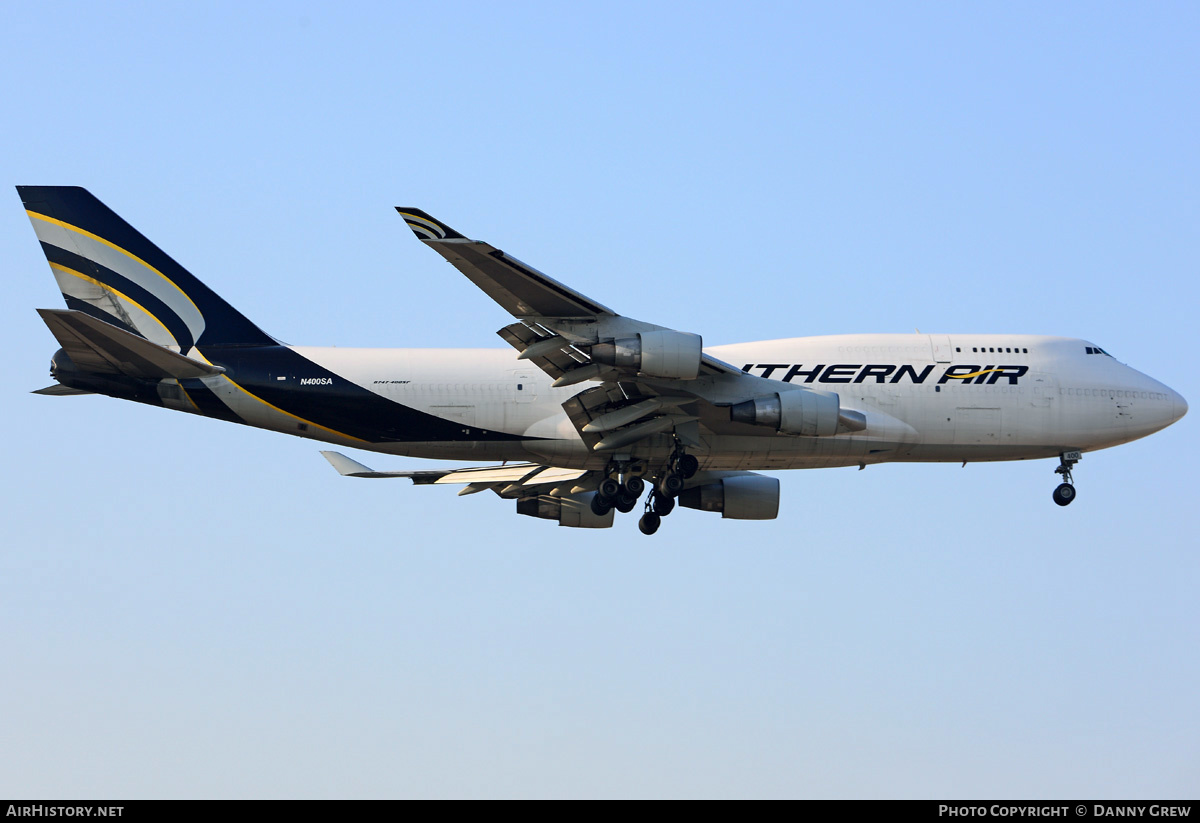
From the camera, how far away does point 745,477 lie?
1544 inches

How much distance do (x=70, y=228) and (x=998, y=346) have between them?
2504 cm

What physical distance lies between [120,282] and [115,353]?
3.85 meters

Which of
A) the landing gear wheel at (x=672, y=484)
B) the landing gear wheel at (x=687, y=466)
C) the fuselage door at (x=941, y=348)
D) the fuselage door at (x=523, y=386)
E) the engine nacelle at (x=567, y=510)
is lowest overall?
the engine nacelle at (x=567, y=510)

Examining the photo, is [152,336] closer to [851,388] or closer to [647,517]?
[647,517]

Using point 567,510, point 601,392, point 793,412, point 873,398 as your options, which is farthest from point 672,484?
point 567,510

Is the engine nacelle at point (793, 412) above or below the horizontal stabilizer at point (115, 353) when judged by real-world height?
below

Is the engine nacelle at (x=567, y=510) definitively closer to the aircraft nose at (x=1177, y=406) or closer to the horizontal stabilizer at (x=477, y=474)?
the horizontal stabilizer at (x=477, y=474)

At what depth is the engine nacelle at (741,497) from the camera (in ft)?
128

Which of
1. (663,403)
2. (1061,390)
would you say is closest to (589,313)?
(663,403)

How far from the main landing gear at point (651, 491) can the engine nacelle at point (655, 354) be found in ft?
15.4

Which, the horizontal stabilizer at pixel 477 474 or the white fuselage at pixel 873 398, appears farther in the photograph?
the horizontal stabilizer at pixel 477 474

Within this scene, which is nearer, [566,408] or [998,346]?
[566,408]

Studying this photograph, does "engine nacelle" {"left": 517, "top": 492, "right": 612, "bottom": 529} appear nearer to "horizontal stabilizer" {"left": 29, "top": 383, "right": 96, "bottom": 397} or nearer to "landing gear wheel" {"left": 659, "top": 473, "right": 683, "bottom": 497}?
"landing gear wheel" {"left": 659, "top": 473, "right": 683, "bottom": 497}

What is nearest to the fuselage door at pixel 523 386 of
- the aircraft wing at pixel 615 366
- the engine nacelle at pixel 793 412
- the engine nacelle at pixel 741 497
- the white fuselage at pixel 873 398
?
the white fuselage at pixel 873 398
